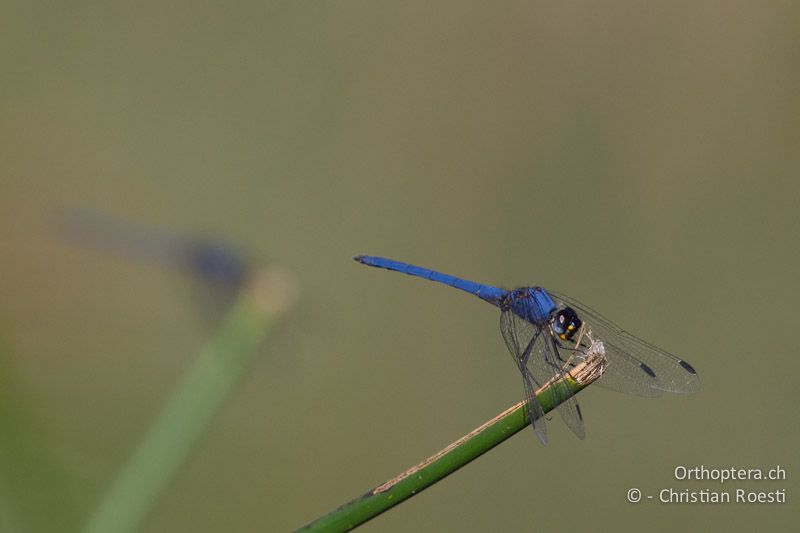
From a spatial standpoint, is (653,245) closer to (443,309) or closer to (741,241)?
(741,241)

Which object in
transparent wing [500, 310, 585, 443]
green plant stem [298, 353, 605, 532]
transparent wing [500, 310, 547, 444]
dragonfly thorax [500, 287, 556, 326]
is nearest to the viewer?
green plant stem [298, 353, 605, 532]

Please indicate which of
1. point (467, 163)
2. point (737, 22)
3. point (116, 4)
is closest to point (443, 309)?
point (467, 163)

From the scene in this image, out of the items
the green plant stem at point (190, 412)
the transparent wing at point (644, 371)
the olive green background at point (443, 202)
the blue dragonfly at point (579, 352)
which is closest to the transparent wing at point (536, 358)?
the blue dragonfly at point (579, 352)

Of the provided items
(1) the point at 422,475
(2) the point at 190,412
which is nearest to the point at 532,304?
(2) the point at 190,412

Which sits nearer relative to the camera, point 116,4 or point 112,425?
point 112,425

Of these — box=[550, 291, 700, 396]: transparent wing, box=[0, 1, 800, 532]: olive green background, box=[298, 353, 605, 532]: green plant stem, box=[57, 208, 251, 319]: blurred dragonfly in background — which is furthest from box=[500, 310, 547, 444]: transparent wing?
box=[298, 353, 605, 532]: green plant stem

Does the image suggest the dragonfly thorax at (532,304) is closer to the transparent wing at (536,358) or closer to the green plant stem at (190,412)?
the transparent wing at (536,358)

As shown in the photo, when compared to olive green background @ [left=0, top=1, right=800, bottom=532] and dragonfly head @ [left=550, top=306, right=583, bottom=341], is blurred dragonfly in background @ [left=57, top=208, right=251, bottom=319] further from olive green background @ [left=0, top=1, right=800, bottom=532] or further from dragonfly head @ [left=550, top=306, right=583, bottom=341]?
dragonfly head @ [left=550, top=306, right=583, bottom=341]

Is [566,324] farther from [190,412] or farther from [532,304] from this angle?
[190,412]
